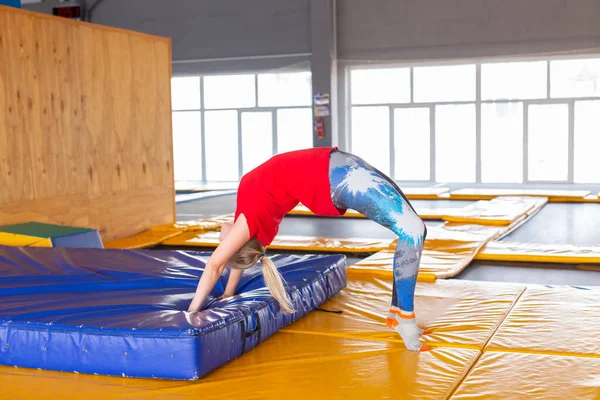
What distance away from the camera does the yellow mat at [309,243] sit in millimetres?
6738

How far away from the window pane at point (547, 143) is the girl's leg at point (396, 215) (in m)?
13.2

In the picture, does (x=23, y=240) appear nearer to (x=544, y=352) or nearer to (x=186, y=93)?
(x=544, y=352)

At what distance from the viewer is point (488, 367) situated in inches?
119

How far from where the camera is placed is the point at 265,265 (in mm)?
3357

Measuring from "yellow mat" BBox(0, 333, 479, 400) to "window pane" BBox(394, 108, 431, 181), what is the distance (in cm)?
1349

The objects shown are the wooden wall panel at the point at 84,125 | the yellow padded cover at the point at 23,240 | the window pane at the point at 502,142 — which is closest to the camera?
the yellow padded cover at the point at 23,240

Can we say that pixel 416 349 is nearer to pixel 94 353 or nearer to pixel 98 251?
→ pixel 94 353

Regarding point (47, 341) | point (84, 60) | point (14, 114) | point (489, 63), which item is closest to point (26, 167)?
point (14, 114)

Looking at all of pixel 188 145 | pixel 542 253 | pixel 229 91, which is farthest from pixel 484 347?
pixel 188 145

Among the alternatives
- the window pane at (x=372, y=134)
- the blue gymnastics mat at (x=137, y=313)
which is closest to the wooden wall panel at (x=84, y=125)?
the blue gymnastics mat at (x=137, y=313)

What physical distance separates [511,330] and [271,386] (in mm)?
1386

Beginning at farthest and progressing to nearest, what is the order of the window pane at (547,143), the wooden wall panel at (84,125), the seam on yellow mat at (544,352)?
the window pane at (547,143) → the wooden wall panel at (84,125) → the seam on yellow mat at (544,352)

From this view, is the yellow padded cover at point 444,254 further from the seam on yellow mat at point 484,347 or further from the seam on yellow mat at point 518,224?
the seam on yellow mat at point 484,347

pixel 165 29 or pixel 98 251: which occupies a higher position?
pixel 165 29
